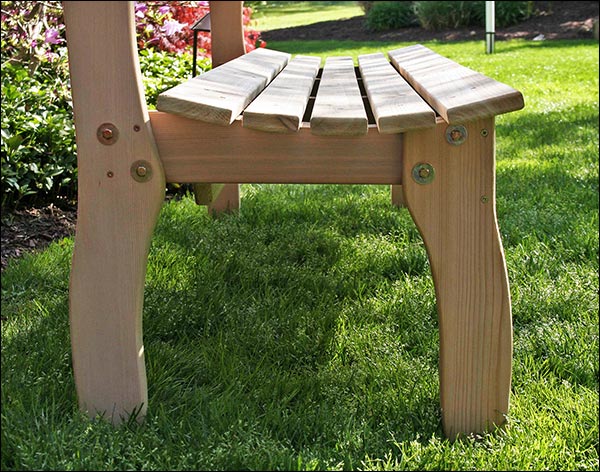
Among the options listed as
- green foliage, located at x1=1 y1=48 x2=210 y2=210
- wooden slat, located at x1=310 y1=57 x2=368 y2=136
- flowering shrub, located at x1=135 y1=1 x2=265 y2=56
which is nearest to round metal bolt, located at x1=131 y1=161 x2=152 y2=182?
wooden slat, located at x1=310 y1=57 x2=368 y2=136

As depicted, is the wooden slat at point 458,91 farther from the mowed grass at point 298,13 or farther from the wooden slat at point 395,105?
the mowed grass at point 298,13

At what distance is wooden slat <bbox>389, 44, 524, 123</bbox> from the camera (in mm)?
1467

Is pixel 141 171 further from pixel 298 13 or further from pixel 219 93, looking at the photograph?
pixel 298 13

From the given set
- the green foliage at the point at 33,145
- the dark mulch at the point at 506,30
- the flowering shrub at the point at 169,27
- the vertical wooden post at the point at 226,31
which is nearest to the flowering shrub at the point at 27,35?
the green foliage at the point at 33,145

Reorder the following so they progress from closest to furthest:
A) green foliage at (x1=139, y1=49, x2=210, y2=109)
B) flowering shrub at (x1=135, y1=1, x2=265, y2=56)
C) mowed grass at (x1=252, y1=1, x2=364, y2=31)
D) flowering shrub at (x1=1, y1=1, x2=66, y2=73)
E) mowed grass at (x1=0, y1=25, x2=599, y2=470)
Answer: mowed grass at (x1=0, y1=25, x2=599, y2=470)
green foliage at (x1=139, y1=49, x2=210, y2=109)
flowering shrub at (x1=1, y1=1, x2=66, y2=73)
flowering shrub at (x1=135, y1=1, x2=265, y2=56)
mowed grass at (x1=252, y1=1, x2=364, y2=31)

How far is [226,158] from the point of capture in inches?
62.4

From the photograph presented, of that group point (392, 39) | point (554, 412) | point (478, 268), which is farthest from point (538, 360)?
point (392, 39)

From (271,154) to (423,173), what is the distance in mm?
305

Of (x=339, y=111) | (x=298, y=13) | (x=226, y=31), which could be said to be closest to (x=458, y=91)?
(x=339, y=111)

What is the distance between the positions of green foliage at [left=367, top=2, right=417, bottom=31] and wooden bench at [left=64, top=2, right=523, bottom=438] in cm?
1352

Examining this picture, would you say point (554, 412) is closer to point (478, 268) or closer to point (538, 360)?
point (538, 360)

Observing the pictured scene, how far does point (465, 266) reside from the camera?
1.60 meters

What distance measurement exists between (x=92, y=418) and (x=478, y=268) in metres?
0.87

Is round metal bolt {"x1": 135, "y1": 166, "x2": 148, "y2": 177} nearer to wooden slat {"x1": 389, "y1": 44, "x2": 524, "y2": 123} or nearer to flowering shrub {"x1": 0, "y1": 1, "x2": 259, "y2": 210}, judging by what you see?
wooden slat {"x1": 389, "y1": 44, "x2": 524, "y2": 123}
